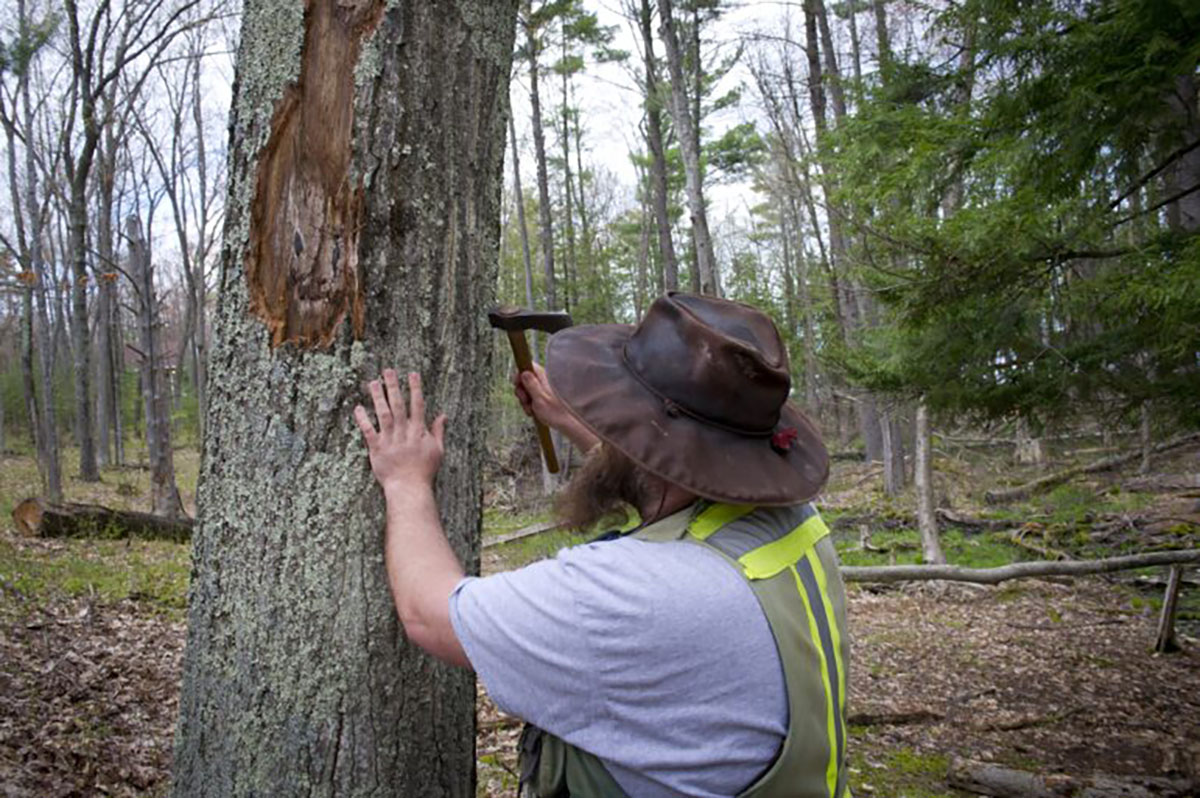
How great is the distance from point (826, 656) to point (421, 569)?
33.4 inches

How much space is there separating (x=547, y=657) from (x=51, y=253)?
3337 cm

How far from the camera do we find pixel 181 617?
6.32 meters

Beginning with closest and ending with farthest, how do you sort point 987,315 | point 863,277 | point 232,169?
1. point 232,169
2. point 987,315
3. point 863,277

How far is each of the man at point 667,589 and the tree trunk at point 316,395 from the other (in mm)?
134

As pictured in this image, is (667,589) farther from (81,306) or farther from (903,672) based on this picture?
(81,306)

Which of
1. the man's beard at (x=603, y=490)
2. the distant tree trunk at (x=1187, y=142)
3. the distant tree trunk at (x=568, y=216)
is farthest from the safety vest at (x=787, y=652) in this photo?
the distant tree trunk at (x=568, y=216)

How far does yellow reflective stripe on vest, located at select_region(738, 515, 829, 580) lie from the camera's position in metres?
1.50

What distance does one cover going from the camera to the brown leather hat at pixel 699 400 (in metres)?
1.58

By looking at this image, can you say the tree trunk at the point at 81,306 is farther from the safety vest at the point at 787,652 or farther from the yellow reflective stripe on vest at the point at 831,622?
the yellow reflective stripe on vest at the point at 831,622

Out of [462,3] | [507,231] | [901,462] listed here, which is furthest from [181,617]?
[507,231]

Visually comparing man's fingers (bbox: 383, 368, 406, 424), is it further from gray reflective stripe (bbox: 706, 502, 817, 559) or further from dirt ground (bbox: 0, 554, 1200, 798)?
dirt ground (bbox: 0, 554, 1200, 798)

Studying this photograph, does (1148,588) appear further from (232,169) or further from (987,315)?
(232,169)

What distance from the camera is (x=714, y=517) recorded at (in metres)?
1.60

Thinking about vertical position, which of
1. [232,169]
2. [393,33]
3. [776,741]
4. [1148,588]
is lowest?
[1148,588]
